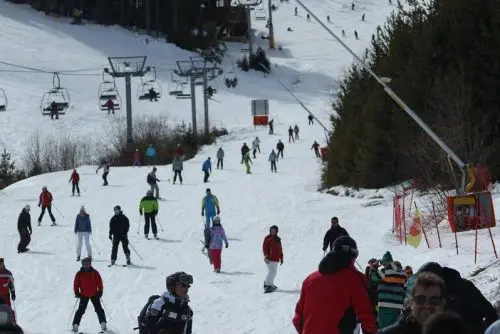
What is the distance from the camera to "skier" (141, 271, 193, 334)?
8.16 m

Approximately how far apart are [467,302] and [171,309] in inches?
97.1

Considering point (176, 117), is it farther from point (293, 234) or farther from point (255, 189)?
point (293, 234)

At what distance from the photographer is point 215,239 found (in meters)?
19.4

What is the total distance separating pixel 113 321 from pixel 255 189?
21.2m

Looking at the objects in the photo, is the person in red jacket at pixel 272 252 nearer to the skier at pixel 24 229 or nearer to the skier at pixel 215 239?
the skier at pixel 215 239

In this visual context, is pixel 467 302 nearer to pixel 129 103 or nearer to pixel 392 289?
pixel 392 289

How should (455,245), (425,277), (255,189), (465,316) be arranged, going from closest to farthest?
(425,277), (465,316), (455,245), (255,189)

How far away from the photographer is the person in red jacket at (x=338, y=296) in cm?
695

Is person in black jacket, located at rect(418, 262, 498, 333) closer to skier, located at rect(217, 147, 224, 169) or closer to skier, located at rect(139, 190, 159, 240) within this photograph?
skier, located at rect(139, 190, 159, 240)

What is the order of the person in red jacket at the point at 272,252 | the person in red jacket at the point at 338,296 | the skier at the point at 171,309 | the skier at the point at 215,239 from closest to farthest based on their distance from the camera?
the person in red jacket at the point at 338,296 < the skier at the point at 171,309 < the person in red jacket at the point at 272,252 < the skier at the point at 215,239

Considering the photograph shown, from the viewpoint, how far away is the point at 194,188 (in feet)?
121

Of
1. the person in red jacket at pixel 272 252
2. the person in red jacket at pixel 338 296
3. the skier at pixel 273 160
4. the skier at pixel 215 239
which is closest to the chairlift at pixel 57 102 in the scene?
the skier at pixel 273 160

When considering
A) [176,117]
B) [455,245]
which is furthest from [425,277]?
[176,117]

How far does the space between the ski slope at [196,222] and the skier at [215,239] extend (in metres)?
0.35
